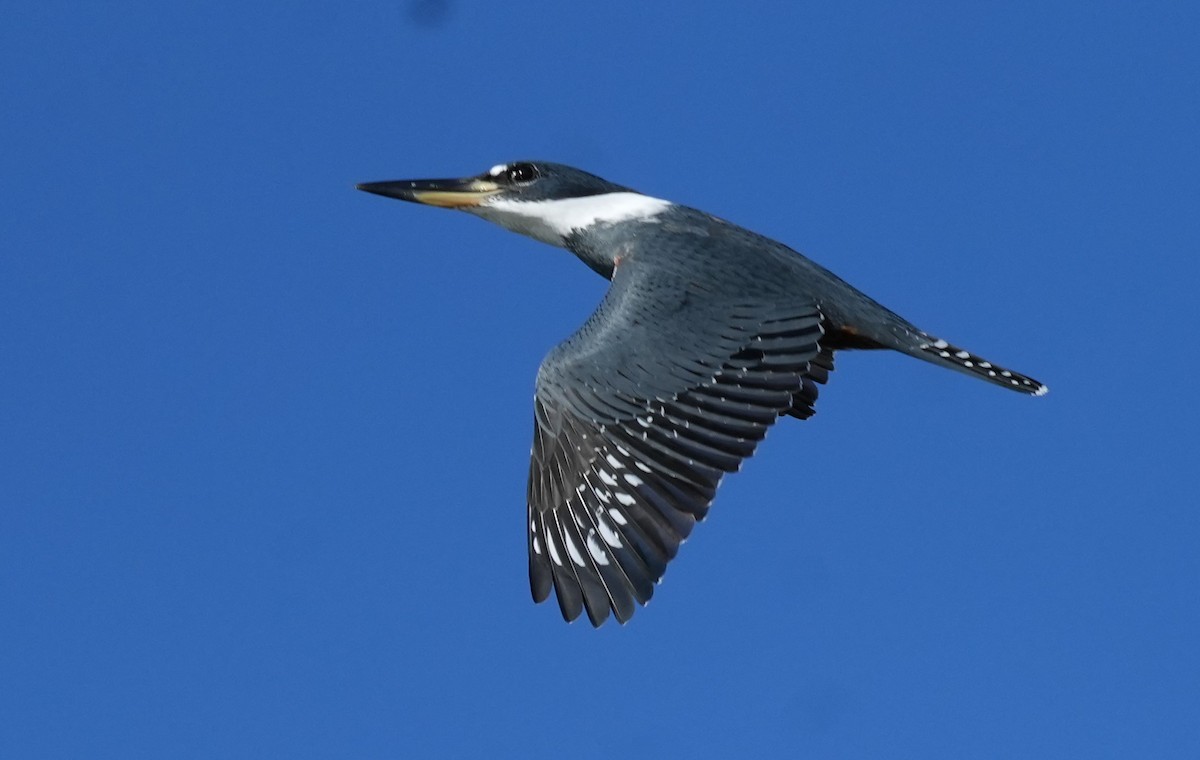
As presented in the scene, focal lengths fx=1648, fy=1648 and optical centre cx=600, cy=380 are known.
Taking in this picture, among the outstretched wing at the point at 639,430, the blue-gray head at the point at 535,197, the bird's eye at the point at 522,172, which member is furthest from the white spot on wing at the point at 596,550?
the bird's eye at the point at 522,172

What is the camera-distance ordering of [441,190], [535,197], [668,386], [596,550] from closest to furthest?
[596,550], [668,386], [535,197], [441,190]

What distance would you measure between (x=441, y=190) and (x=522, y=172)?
0.48 meters

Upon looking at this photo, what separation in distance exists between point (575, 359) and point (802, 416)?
1338 millimetres

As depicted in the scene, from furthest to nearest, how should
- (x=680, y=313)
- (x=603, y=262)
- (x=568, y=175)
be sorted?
(x=568, y=175) < (x=603, y=262) < (x=680, y=313)

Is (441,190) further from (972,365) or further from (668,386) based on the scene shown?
(972,365)

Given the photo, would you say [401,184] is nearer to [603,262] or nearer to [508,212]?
[508,212]

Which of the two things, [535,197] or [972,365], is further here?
[535,197]

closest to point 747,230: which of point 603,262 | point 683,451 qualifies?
point 603,262

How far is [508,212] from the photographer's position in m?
8.28

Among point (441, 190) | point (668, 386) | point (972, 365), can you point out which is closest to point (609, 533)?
point (668, 386)

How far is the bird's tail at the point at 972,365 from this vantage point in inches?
272

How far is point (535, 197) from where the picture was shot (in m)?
8.18

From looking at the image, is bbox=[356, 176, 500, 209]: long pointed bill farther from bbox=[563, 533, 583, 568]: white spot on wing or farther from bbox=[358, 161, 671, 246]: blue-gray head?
bbox=[563, 533, 583, 568]: white spot on wing

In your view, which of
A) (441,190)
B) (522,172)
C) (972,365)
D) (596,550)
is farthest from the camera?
(441,190)
